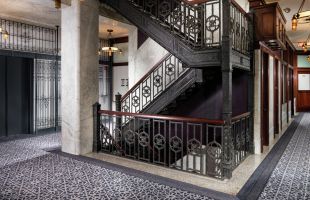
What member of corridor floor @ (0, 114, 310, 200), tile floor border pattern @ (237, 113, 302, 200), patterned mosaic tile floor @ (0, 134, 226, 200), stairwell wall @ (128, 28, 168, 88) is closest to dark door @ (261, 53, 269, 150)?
tile floor border pattern @ (237, 113, 302, 200)

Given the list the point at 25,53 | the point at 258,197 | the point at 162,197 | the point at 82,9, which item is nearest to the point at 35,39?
the point at 25,53

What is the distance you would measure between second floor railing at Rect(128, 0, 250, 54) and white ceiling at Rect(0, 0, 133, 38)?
2.55 meters

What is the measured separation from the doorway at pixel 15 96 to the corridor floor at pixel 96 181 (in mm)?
2612

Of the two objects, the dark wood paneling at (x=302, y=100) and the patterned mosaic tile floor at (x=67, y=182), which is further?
the dark wood paneling at (x=302, y=100)

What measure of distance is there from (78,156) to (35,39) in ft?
A: 16.2

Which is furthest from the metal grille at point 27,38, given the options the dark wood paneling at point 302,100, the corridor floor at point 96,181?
the dark wood paneling at point 302,100

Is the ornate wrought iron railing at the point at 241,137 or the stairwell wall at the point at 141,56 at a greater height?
the stairwell wall at the point at 141,56

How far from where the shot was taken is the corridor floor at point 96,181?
358 centimetres

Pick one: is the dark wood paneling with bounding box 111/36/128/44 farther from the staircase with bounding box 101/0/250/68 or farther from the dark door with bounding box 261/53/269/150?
the dark door with bounding box 261/53/269/150

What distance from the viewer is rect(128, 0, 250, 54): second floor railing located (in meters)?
4.57

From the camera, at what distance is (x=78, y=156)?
5.47m

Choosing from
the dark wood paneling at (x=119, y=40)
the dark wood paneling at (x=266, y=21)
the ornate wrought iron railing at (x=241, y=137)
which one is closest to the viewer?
the ornate wrought iron railing at (x=241, y=137)

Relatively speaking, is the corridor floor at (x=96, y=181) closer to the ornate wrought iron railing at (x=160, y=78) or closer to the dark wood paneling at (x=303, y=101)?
the ornate wrought iron railing at (x=160, y=78)

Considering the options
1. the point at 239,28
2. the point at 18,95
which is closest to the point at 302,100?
the point at 239,28
